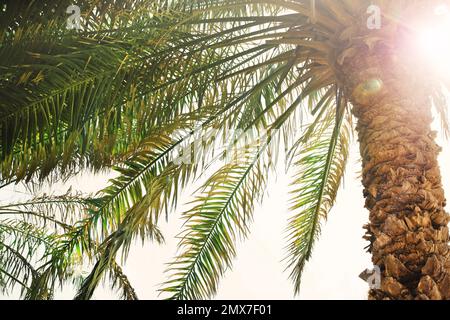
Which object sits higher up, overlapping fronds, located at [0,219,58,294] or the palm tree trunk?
overlapping fronds, located at [0,219,58,294]

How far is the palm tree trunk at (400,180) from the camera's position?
3.46m

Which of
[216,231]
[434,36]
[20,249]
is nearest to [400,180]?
[434,36]

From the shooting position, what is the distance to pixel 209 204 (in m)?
6.06

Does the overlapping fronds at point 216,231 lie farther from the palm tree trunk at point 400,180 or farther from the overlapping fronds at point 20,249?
the overlapping fronds at point 20,249

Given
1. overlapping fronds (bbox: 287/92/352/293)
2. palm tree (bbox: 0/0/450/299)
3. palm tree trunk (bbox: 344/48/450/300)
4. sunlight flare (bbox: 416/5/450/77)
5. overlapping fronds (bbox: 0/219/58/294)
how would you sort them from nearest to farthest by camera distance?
palm tree trunk (bbox: 344/48/450/300), palm tree (bbox: 0/0/450/299), sunlight flare (bbox: 416/5/450/77), overlapping fronds (bbox: 287/92/352/293), overlapping fronds (bbox: 0/219/58/294)

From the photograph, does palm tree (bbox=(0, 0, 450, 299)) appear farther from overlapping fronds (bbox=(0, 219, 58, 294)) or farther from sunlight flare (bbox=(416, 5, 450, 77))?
overlapping fronds (bbox=(0, 219, 58, 294))

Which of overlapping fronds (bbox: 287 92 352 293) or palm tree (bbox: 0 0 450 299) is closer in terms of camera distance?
palm tree (bbox: 0 0 450 299)

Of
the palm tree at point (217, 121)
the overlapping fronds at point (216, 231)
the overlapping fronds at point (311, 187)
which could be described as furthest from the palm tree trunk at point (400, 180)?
the overlapping fronds at point (311, 187)

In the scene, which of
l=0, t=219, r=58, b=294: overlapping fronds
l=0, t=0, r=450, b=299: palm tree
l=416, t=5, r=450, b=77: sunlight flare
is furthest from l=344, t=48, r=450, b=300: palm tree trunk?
l=0, t=219, r=58, b=294: overlapping fronds

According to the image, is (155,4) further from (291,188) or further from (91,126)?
(291,188)

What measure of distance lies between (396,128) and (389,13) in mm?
891

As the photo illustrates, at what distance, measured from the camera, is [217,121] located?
580 cm

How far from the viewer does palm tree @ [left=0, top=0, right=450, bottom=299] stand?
153 inches
